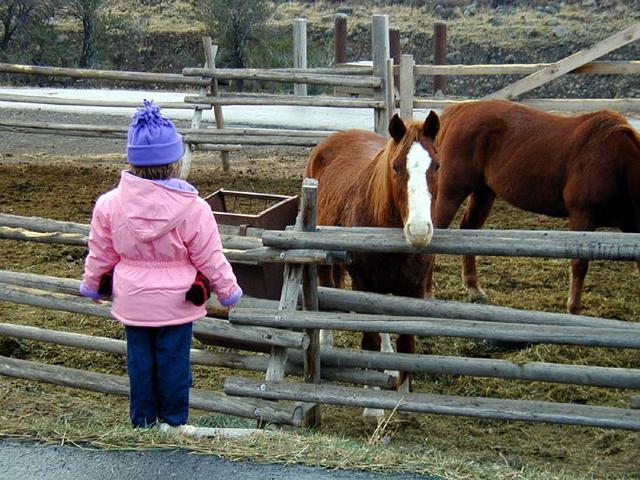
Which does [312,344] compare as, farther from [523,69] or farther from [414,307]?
[523,69]

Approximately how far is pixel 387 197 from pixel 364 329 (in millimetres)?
913

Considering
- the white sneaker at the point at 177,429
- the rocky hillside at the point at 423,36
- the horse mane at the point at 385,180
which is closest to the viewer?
the white sneaker at the point at 177,429

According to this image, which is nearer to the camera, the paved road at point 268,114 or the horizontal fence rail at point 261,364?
the horizontal fence rail at point 261,364

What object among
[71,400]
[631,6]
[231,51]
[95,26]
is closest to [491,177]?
[71,400]

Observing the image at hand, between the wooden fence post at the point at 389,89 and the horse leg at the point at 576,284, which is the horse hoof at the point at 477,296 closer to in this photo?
the horse leg at the point at 576,284

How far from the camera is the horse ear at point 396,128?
17.4ft

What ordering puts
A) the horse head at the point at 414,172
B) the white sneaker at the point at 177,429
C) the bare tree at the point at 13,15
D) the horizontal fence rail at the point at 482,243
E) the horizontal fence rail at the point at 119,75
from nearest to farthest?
the white sneaker at the point at 177,429 → the horizontal fence rail at the point at 482,243 → the horse head at the point at 414,172 → the horizontal fence rail at the point at 119,75 → the bare tree at the point at 13,15

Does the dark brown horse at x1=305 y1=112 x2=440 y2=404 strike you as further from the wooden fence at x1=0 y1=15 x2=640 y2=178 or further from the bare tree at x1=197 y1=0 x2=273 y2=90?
the bare tree at x1=197 y1=0 x2=273 y2=90

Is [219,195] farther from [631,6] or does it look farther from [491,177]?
[631,6]

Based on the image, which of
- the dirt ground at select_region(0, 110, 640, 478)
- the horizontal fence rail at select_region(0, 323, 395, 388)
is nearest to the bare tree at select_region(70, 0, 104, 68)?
the dirt ground at select_region(0, 110, 640, 478)

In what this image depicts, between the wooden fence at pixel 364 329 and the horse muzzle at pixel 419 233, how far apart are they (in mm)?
89

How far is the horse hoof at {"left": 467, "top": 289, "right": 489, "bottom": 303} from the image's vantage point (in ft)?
25.7

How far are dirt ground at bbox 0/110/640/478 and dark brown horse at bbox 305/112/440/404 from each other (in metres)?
0.60

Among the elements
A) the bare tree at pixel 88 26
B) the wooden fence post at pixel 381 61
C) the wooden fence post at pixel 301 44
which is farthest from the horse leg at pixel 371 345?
the bare tree at pixel 88 26
